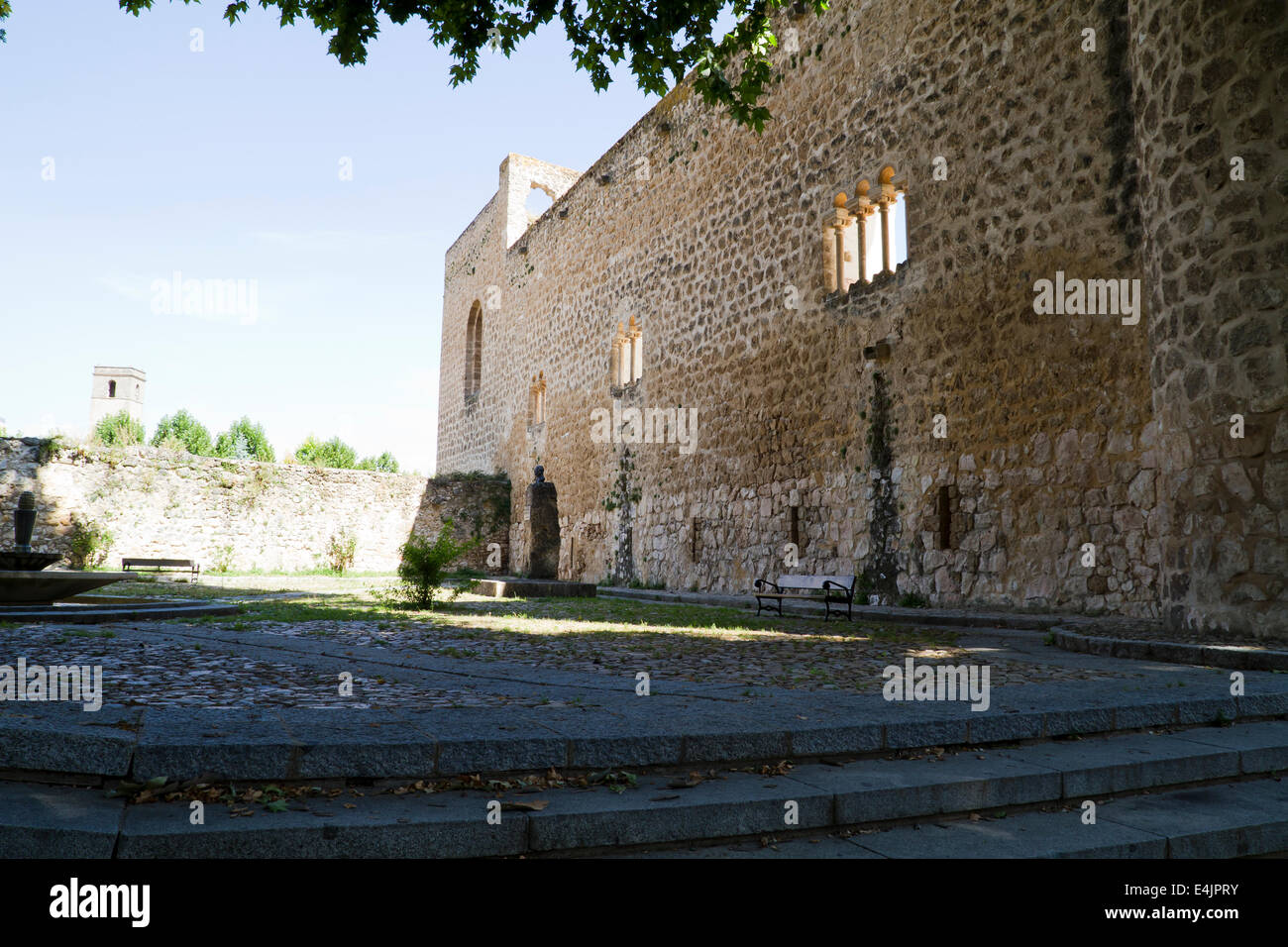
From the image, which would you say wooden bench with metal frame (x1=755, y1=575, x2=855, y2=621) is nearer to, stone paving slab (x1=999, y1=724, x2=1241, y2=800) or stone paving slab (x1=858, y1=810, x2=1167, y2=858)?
stone paving slab (x1=999, y1=724, x2=1241, y2=800)

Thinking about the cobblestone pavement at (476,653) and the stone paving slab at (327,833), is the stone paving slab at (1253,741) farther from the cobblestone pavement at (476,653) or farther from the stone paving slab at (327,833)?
the stone paving slab at (327,833)

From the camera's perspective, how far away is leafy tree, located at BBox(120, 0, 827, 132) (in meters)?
5.33

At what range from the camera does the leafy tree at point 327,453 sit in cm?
5212

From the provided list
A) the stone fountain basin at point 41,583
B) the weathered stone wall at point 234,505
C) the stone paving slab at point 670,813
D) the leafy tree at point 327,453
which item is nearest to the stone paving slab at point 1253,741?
the stone paving slab at point 670,813

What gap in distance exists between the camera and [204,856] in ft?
7.07

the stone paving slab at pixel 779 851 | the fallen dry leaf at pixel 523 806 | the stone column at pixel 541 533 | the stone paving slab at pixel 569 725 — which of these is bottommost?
the stone paving slab at pixel 779 851

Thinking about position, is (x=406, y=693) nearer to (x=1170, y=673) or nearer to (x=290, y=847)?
(x=290, y=847)

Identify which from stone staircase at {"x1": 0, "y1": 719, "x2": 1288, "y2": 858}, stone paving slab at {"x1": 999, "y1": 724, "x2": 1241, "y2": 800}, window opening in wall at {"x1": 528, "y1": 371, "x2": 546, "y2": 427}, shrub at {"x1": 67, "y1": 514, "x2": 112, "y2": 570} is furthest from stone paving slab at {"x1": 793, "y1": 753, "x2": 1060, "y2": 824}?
window opening in wall at {"x1": 528, "y1": 371, "x2": 546, "y2": 427}

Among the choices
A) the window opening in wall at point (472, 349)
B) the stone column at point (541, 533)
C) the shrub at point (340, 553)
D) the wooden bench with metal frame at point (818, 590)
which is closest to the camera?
the wooden bench with metal frame at point (818, 590)

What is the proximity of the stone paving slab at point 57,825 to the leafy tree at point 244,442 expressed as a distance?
189 feet

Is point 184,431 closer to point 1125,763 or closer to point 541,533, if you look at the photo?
point 541,533

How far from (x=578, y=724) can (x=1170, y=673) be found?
3.72 metres

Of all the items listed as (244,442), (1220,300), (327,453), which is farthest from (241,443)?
(1220,300)
